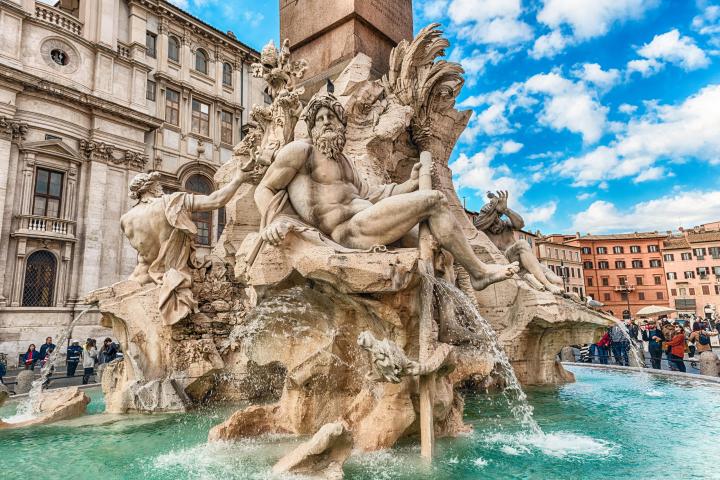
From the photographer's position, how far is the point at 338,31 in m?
7.41

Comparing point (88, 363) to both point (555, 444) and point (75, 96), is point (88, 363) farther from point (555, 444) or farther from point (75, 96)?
point (75, 96)

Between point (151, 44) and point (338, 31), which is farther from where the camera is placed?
point (151, 44)

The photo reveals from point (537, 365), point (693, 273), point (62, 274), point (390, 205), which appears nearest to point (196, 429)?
point (390, 205)

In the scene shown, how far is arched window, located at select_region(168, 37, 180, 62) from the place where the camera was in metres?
24.7

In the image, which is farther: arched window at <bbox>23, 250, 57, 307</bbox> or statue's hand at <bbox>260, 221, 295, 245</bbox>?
arched window at <bbox>23, 250, 57, 307</bbox>

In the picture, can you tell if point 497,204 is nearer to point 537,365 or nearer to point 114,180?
point 537,365

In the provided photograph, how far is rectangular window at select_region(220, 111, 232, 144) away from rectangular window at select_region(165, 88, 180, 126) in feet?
8.24

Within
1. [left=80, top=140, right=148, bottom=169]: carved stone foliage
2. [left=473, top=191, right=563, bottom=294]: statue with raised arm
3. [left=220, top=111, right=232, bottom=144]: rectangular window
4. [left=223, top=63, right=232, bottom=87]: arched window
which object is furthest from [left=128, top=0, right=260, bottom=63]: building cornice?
[left=473, top=191, right=563, bottom=294]: statue with raised arm

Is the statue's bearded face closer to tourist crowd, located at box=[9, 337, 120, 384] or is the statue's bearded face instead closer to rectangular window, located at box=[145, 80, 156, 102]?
Result: tourist crowd, located at box=[9, 337, 120, 384]

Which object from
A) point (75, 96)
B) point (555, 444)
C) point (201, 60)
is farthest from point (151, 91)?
point (555, 444)

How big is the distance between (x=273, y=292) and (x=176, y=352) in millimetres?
2552

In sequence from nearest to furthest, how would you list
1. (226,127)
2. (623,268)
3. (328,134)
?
(328,134) < (226,127) < (623,268)

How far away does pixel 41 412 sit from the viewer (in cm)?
577

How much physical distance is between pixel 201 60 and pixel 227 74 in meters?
1.61
